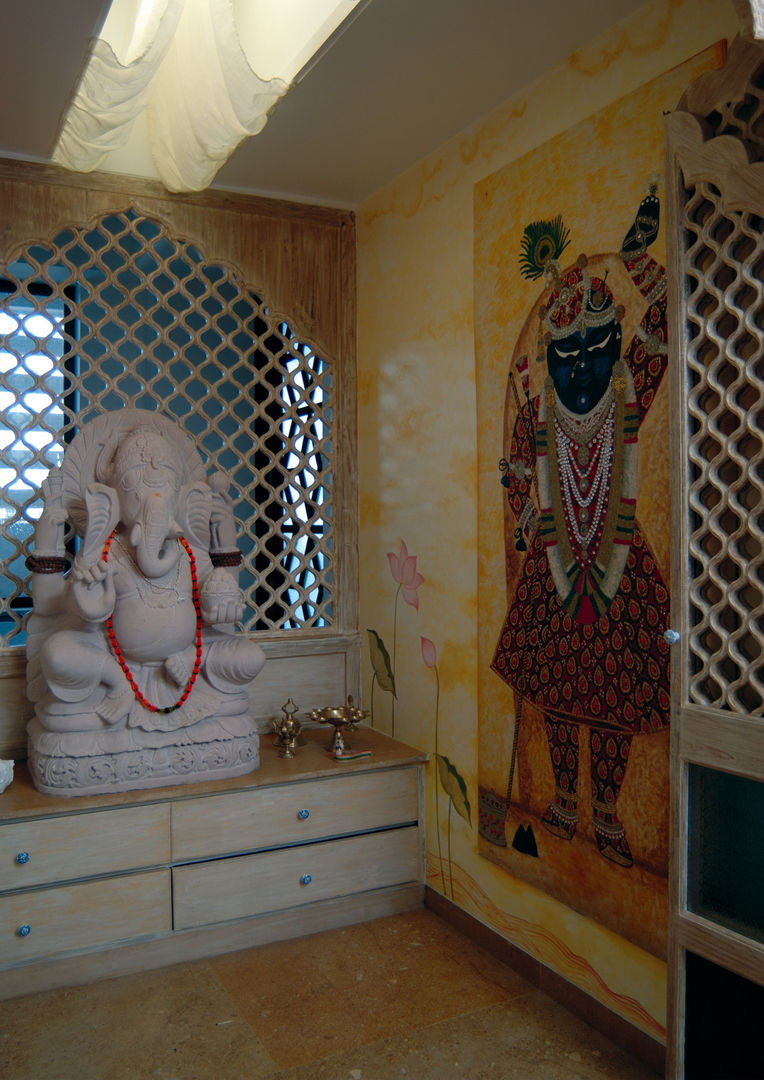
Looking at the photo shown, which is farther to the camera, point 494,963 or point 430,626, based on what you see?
point 430,626

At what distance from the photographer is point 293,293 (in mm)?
3688

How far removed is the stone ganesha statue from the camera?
281 centimetres

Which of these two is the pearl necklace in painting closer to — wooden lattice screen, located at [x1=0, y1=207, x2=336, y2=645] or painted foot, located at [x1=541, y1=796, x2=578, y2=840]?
painted foot, located at [x1=541, y1=796, x2=578, y2=840]

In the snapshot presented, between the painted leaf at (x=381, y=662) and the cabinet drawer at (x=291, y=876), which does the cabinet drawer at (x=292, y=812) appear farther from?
the painted leaf at (x=381, y=662)

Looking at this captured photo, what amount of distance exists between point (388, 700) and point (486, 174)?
1.96 metres

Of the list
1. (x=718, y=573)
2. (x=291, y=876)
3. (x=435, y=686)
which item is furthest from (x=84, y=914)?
(x=718, y=573)

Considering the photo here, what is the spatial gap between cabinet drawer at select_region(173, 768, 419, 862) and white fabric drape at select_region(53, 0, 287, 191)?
6.79 feet

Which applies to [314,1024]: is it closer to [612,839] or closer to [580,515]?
[612,839]

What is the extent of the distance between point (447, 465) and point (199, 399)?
116 centimetres

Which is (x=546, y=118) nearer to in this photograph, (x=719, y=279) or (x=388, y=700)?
(x=719, y=279)

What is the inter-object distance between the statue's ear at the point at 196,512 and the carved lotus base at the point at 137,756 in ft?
Result: 2.15

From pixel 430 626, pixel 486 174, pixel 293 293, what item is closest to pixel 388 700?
pixel 430 626

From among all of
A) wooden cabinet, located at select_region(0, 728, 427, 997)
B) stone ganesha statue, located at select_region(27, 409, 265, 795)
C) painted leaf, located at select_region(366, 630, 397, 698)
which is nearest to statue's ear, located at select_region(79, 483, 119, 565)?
stone ganesha statue, located at select_region(27, 409, 265, 795)

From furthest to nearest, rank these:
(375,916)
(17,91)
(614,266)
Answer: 1. (375,916)
2. (17,91)
3. (614,266)
